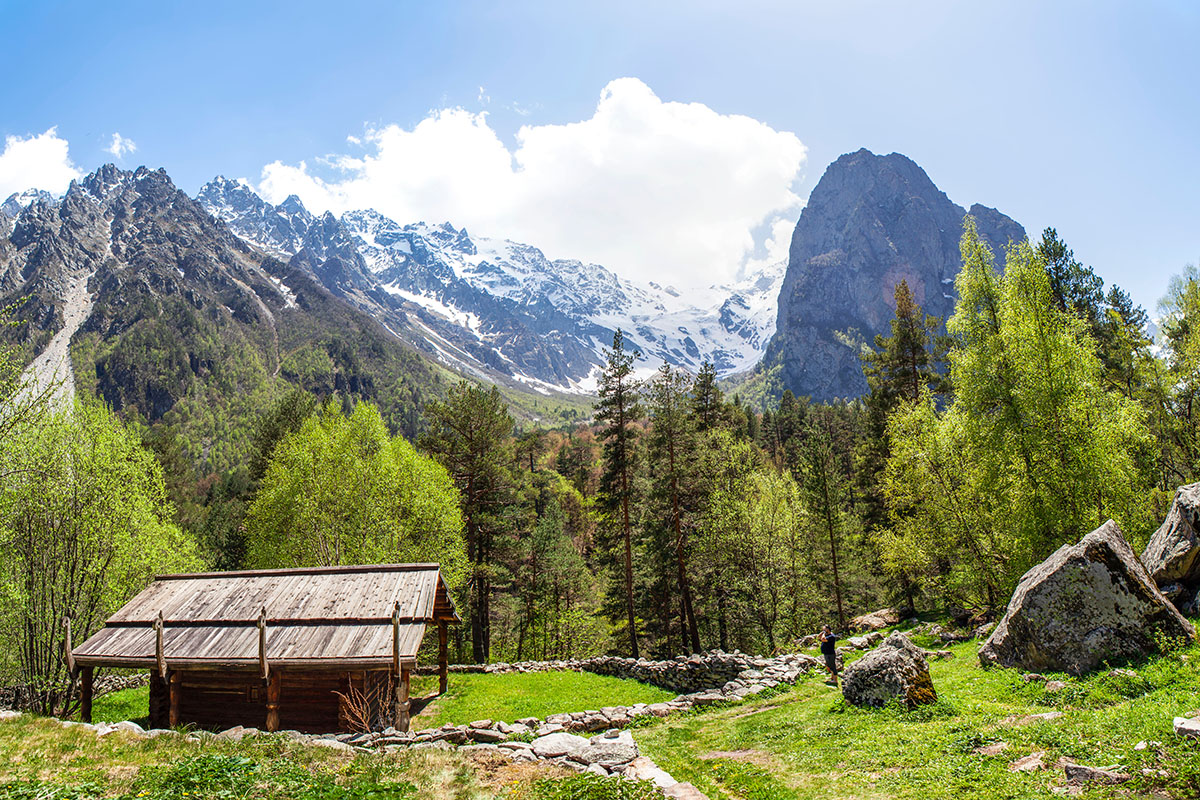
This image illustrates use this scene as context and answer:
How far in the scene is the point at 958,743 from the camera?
928 cm

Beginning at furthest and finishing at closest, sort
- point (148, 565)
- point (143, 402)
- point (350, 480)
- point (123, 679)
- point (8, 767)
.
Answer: point (143, 402)
point (350, 480)
point (123, 679)
point (148, 565)
point (8, 767)

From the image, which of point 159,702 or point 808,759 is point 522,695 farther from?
point 808,759

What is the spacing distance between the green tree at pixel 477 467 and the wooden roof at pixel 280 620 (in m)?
12.9

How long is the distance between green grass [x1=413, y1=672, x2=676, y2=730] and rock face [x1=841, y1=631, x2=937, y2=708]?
33.1ft

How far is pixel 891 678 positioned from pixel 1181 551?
7255 mm

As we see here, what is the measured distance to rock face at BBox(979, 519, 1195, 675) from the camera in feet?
37.3

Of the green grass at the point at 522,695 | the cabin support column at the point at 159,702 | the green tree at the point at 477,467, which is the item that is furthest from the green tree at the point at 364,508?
the cabin support column at the point at 159,702

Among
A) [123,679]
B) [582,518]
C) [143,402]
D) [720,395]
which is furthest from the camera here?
[143,402]

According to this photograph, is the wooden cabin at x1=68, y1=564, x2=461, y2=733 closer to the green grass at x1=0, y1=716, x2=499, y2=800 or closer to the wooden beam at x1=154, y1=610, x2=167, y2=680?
the wooden beam at x1=154, y1=610, x2=167, y2=680

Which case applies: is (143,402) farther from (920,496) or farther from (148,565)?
(920,496)

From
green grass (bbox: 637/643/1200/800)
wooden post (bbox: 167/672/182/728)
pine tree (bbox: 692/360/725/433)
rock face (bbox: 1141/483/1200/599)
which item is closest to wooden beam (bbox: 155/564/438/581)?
wooden post (bbox: 167/672/182/728)

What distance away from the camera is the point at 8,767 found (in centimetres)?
966

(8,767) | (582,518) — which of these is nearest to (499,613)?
(582,518)

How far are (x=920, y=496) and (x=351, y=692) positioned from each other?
2344 cm
